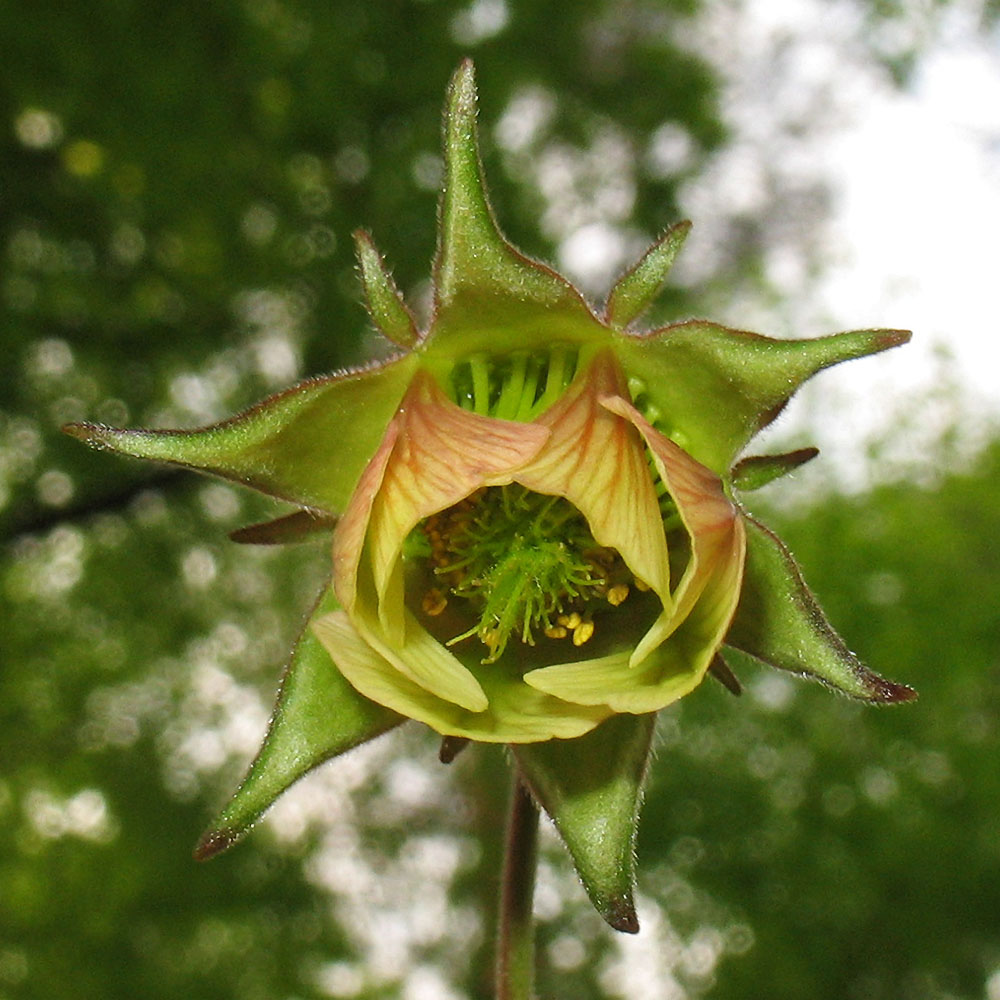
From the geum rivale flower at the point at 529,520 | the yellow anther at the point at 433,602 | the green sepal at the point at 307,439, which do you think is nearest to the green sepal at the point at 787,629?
the geum rivale flower at the point at 529,520

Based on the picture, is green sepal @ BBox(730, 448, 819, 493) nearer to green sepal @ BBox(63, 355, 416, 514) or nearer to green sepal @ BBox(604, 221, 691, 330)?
green sepal @ BBox(604, 221, 691, 330)

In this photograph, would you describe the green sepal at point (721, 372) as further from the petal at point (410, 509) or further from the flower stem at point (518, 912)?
the flower stem at point (518, 912)

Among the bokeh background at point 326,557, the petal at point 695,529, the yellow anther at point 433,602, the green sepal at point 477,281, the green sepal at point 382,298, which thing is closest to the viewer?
the petal at point 695,529

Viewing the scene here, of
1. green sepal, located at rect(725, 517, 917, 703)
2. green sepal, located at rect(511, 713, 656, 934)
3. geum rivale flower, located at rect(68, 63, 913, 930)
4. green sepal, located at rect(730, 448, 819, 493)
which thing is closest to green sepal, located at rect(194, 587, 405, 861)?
geum rivale flower, located at rect(68, 63, 913, 930)

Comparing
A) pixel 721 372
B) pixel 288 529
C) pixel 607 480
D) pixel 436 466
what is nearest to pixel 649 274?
pixel 721 372

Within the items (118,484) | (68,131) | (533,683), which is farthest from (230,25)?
(533,683)

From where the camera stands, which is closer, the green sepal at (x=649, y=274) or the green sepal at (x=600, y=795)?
the green sepal at (x=600, y=795)
